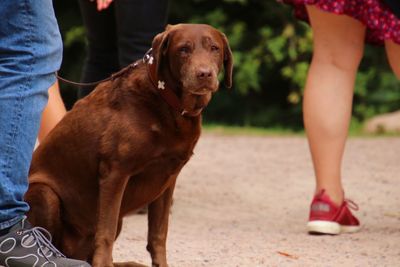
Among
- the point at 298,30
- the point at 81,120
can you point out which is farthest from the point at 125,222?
the point at 298,30

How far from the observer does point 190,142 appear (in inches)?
150

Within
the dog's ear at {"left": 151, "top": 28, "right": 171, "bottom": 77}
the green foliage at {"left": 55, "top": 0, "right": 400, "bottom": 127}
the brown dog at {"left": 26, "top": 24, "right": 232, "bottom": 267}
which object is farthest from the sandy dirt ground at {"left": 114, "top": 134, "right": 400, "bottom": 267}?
the green foliage at {"left": 55, "top": 0, "right": 400, "bottom": 127}

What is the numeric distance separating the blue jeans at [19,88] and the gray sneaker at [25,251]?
0.05 metres

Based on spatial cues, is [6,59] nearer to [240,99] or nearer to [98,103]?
[98,103]

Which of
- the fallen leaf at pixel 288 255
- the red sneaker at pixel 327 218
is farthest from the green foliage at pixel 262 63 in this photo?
the fallen leaf at pixel 288 255

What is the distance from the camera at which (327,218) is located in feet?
16.3

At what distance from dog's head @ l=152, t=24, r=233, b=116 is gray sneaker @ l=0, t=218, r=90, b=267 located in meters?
0.76

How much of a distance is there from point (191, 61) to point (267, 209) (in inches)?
94.4

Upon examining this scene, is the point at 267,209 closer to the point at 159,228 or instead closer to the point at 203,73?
the point at 159,228

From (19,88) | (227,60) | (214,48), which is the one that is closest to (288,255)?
(227,60)

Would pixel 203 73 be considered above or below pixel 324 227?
above

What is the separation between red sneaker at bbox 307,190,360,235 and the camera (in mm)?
4969

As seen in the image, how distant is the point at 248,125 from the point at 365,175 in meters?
4.55

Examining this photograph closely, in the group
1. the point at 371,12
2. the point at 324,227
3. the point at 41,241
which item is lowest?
the point at 324,227
